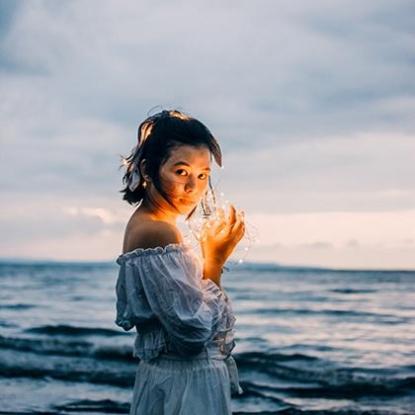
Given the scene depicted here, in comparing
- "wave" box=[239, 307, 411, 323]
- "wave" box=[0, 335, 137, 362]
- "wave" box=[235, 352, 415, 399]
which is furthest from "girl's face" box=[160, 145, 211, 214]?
"wave" box=[239, 307, 411, 323]

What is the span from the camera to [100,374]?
11711mm

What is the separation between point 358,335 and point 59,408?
13.1 meters

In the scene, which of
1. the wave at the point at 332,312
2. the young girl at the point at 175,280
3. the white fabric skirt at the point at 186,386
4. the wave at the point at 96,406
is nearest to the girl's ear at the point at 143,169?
the young girl at the point at 175,280

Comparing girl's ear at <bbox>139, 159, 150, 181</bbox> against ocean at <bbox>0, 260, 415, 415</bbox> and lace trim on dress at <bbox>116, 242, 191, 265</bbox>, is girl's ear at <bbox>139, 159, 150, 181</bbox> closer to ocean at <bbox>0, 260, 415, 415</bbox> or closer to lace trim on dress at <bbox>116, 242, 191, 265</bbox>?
lace trim on dress at <bbox>116, 242, 191, 265</bbox>

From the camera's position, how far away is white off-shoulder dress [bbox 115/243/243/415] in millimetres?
2607

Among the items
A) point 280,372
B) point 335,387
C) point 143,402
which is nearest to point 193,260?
point 143,402

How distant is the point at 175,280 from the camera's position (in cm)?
262

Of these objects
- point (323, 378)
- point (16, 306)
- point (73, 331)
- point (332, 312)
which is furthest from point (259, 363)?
point (16, 306)

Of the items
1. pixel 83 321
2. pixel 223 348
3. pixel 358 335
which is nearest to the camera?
pixel 223 348

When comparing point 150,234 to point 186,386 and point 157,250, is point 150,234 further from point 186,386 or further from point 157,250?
point 186,386

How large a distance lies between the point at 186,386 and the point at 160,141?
92cm

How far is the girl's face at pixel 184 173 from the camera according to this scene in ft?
9.15

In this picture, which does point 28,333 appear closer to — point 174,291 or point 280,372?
point 280,372

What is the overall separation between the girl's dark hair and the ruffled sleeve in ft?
0.92
